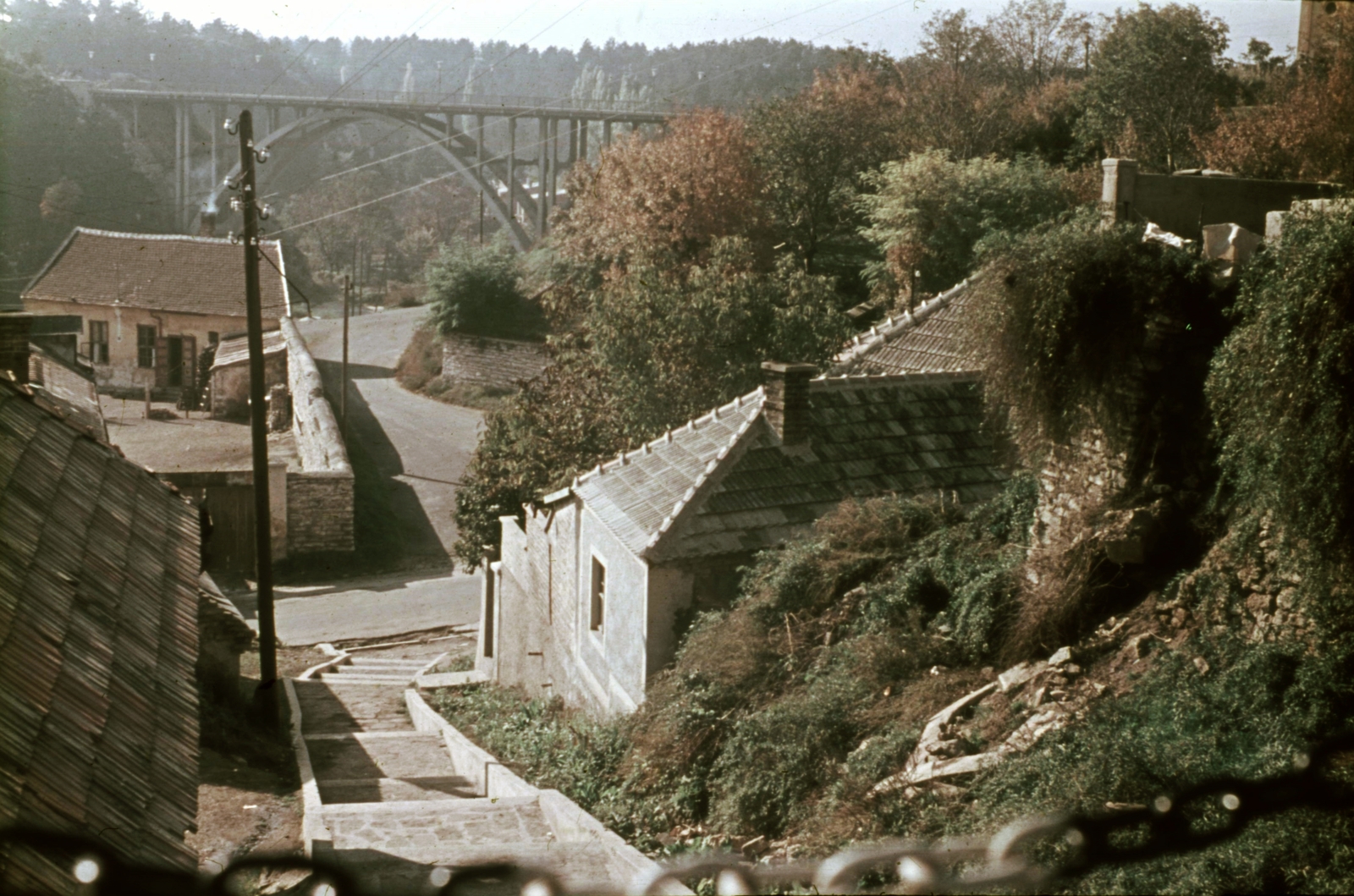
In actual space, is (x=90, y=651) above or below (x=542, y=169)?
below

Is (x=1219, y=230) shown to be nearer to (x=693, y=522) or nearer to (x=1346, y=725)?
(x=1346, y=725)

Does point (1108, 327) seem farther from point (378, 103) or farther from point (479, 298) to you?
point (378, 103)

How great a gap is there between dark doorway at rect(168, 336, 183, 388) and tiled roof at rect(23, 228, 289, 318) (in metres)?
1.01

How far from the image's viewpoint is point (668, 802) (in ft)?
32.5

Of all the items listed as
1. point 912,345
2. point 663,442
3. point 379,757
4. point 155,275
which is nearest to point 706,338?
point 912,345

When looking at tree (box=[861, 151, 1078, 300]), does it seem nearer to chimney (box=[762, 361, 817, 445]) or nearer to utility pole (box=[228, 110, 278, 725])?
chimney (box=[762, 361, 817, 445])

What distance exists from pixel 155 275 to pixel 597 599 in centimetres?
3247

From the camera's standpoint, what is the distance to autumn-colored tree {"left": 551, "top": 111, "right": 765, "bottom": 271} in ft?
101

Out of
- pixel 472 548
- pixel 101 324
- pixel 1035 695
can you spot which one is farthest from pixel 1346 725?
pixel 101 324

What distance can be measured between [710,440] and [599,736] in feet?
12.4

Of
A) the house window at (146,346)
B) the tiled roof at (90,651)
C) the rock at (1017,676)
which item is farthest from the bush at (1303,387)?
the house window at (146,346)

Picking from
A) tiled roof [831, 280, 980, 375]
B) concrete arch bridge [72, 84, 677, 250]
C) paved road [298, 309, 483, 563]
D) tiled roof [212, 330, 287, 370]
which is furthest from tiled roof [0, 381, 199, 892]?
concrete arch bridge [72, 84, 677, 250]

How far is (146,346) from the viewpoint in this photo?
1519 inches

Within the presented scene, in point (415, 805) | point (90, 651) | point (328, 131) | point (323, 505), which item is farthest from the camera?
point (328, 131)
